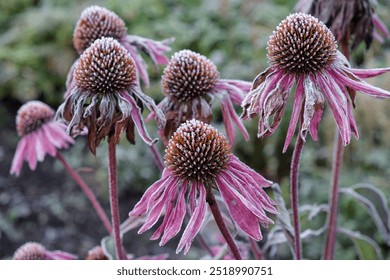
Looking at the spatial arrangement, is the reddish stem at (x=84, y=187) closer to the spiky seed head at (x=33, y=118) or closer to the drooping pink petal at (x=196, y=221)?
the spiky seed head at (x=33, y=118)

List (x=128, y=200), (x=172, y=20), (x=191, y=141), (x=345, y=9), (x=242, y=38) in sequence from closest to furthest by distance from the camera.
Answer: (x=191, y=141) → (x=345, y=9) → (x=128, y=200) → (x=242, y=38) → (x=172, y=20)

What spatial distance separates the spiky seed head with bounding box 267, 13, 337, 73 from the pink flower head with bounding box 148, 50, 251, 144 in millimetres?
168

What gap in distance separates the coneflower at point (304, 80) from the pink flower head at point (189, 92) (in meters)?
0.14

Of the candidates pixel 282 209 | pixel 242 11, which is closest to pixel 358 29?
pixel 282 209

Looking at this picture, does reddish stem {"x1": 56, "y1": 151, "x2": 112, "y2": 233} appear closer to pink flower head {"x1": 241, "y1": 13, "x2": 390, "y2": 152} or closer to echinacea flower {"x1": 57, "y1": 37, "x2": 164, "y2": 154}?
echinacea flower {"x1": 57, "y1": 37, "x2": 164, "y2": 154}

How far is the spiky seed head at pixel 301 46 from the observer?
69 centimetres

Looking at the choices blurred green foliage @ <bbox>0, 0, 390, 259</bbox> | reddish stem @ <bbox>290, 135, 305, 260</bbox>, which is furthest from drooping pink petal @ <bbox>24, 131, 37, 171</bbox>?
blurred green foliage @ <bbox>0, 0, 390, 259</bbox>

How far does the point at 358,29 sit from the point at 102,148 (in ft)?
5.72

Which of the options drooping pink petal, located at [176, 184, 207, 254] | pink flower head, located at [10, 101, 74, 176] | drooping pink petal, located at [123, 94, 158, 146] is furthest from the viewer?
pink flower head, located at [10, 101, 74, 176]

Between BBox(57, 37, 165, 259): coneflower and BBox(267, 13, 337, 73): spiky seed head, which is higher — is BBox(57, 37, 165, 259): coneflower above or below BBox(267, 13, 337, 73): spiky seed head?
below

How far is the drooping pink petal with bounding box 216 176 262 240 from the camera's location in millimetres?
662

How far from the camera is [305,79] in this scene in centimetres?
69

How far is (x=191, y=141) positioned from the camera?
69cm
